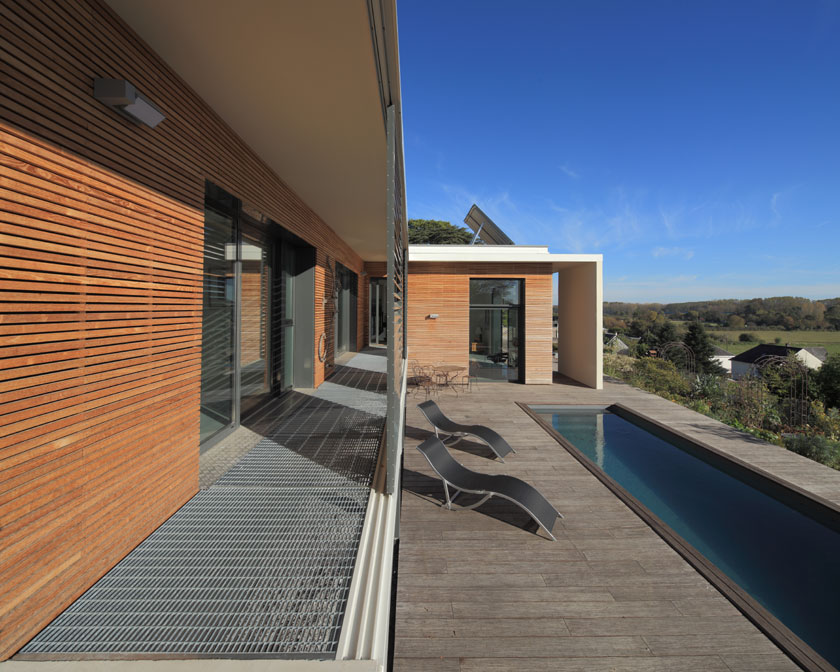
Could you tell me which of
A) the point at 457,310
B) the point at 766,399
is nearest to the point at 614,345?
the point at 766,399

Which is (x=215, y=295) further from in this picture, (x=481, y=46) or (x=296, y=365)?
(x=481, y=46)

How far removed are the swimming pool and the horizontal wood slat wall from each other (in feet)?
13.7

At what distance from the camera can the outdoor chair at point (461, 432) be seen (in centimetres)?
574

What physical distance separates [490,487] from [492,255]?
26.8ft

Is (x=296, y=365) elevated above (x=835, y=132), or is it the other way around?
(x=835, y=132)

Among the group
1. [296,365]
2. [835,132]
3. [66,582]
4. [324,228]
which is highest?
[835,132]

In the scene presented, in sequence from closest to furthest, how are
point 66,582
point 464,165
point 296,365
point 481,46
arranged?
point 66,582 < point 296,365 < point 481,46 < point 464,165

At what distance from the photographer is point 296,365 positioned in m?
6.24

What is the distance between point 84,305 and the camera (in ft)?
6.17

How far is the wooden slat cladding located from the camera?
37.1 ft

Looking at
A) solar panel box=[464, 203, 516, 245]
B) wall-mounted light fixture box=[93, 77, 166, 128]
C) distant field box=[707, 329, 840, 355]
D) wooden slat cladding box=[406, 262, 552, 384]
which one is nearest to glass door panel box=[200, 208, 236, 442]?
wall-mounted light fixture box=[93, 77, 166, 128]

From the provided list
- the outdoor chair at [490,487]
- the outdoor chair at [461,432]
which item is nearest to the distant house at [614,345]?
the outdoor chair at [461,432]

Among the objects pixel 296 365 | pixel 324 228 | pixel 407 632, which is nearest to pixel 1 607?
pixel 407 632

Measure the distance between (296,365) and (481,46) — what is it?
667 inches
